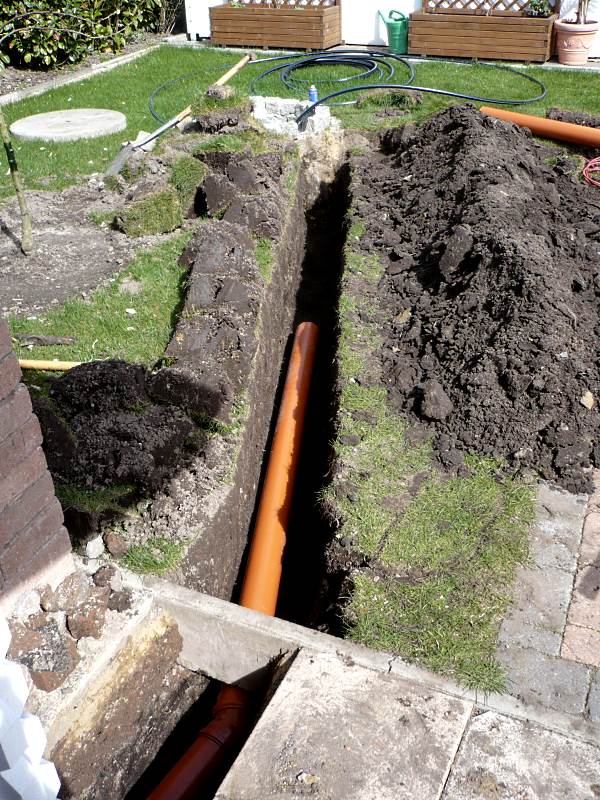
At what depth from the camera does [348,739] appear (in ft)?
8.82

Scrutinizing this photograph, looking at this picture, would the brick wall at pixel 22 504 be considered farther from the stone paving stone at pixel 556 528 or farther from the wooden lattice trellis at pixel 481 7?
the wooden lattice trellis at pixel 481 7

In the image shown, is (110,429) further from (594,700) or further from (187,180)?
(187,180)

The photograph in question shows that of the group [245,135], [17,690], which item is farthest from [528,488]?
[245,135]

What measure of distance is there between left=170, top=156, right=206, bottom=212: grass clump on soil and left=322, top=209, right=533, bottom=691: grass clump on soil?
141 inches

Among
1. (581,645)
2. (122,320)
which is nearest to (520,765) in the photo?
(581,645)

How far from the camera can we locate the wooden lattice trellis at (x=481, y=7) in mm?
13188

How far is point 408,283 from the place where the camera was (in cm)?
595

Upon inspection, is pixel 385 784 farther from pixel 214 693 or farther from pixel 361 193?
pixel 361 193

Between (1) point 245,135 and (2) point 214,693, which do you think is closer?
(2) point 214,693

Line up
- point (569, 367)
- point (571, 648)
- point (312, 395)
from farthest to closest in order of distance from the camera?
point (312, 395) → point (569, 367) → point (571, 648)

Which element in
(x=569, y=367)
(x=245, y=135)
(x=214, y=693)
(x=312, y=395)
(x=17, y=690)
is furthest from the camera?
(x=245, y=135)

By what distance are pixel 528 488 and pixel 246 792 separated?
7.58ft

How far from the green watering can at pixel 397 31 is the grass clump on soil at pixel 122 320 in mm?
9355

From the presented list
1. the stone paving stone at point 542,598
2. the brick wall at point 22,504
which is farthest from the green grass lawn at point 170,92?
the stone paving stone at point 542,598
